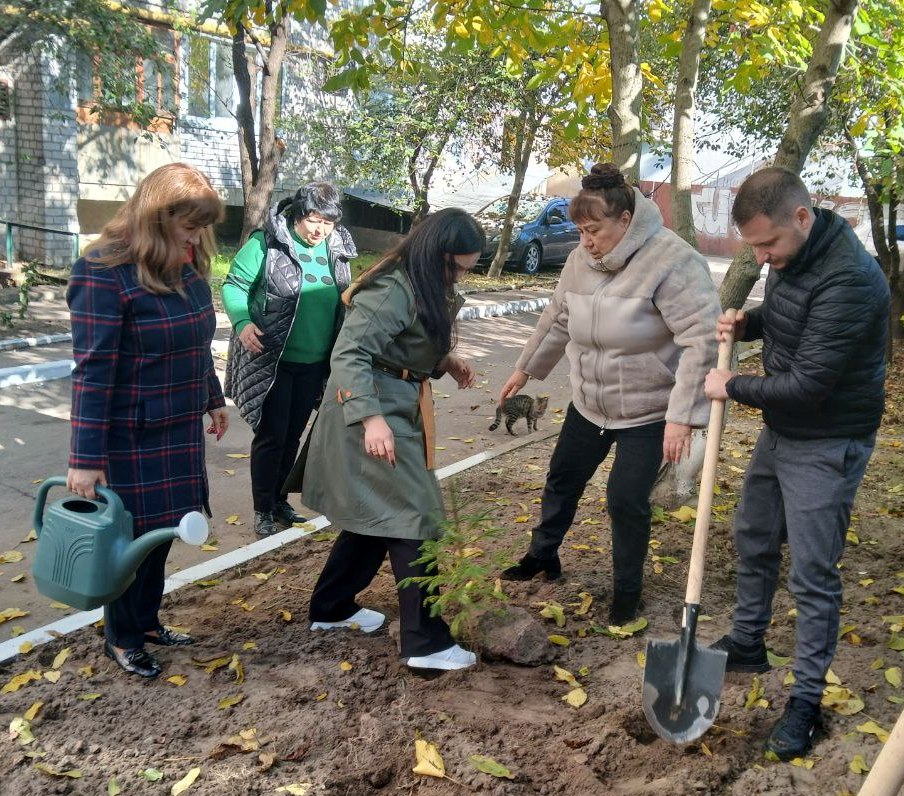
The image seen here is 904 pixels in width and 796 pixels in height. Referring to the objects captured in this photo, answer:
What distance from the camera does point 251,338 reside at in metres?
4.86

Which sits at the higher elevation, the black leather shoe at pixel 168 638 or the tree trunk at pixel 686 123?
the tree trunk at pixel 686 123

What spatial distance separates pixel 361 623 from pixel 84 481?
4.52 ft

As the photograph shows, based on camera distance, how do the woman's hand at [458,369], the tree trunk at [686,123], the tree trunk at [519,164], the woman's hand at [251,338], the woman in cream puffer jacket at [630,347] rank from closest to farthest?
the woman in cream puffer jacket at [630,347]
the woman's hand at [458,369]
the woman's hand at [251,338]
the tree trunk at [686,123]
the tree trunk at [519,164]

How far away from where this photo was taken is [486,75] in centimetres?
1681

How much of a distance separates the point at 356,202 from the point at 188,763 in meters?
20.6

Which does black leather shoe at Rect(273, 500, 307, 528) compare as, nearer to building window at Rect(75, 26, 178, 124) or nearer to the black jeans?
the black jeans

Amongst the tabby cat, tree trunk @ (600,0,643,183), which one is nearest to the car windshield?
the tabby cat

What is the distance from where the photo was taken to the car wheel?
20375mm

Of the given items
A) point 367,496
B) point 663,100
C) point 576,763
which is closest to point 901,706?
point 576,763

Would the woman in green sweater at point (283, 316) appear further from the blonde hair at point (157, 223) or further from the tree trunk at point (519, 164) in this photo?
the tree trunk at point (519, 164)

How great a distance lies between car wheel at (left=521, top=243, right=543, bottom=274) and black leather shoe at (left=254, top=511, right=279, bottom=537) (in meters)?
15.8

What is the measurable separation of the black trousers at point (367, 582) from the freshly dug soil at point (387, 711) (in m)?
0.12

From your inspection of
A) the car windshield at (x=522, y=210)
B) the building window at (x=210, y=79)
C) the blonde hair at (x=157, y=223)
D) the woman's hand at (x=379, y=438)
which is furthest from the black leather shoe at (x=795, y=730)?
the car windshield at (x=522, y=210)

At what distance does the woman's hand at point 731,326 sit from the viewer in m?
3.41
